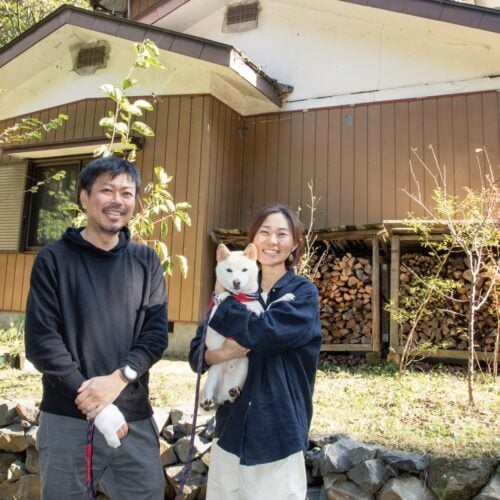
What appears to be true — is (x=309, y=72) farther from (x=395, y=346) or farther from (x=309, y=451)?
(x=309, y=451)

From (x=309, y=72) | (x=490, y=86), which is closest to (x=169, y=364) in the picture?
(x=309, y=72)

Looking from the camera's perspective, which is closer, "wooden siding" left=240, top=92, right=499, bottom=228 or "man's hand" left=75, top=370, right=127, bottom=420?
"man's hand" left=75, top=370, right=127, bottom=420

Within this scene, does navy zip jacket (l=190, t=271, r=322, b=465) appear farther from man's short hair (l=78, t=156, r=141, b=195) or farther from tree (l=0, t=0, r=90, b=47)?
tree (l=0, t=0, r=90, b=47)

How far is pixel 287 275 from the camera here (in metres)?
2.06

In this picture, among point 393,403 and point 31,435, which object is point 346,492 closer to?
point 393,403

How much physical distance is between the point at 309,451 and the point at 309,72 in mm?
5766

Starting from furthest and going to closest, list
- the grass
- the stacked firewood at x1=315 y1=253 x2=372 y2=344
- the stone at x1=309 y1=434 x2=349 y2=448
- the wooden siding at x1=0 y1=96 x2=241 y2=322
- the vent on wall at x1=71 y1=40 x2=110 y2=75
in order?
the vent on wall at x1=71 y1=40 x2=110 y2=75 < the wooden siding at x1=0 y1=96 x2=241 y2=322 < the stacked firewood at x1=315 y1=253 x2=372 y2=344 < the grass < the stone at x1=309 y1=434 x2=349 y2=448

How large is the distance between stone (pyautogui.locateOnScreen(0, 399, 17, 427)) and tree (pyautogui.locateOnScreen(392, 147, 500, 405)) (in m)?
3.35

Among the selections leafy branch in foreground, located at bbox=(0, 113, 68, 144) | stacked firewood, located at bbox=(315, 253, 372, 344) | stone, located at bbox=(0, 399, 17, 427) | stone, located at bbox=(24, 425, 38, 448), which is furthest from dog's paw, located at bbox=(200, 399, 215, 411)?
stacked firewood, located at bbox=(315, 253, 372, 344)

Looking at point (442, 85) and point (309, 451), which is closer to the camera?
point (309, 451)

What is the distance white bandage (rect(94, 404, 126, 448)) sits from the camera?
1.78 meters

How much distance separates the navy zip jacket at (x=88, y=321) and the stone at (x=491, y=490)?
1.63 m

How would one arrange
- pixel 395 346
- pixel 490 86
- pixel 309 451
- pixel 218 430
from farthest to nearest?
pixel 490 86
pixel 395 346
pixel 309 451
pixel 218 430

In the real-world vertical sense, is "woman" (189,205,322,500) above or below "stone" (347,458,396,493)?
above
